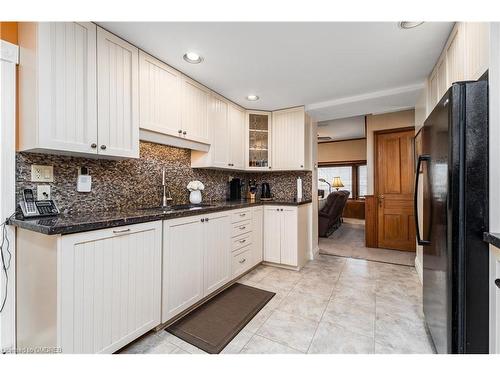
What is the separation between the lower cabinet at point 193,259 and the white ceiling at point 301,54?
57.0 inches

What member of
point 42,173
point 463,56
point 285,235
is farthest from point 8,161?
point 463,56

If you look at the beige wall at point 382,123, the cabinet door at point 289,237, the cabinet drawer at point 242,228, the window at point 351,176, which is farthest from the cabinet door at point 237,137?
the window at point 351,176

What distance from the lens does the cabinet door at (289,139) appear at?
10.8 ft

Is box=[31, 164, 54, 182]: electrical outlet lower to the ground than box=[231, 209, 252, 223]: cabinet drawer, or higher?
higher

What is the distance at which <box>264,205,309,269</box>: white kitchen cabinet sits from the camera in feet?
9.93

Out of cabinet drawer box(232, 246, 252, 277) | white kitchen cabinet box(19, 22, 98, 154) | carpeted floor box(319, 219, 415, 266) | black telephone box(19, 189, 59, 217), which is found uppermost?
white kitchen cabinet box(19, 22, 98, 154)

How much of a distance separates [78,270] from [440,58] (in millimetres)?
3177

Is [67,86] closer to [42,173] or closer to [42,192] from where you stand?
[42,173]

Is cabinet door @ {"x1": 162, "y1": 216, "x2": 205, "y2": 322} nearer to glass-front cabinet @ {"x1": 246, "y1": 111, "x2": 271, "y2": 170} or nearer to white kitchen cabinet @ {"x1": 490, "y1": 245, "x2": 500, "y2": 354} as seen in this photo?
glass-front cabinet @ {"x1": 246, "y1": 111, "x2": 271, "y2": 170}

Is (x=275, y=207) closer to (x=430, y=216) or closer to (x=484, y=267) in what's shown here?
(x=430, y=216)

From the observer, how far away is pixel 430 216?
1582 mm

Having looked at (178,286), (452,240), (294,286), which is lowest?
(294,286)

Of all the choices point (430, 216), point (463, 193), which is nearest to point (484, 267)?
point (463, 193)

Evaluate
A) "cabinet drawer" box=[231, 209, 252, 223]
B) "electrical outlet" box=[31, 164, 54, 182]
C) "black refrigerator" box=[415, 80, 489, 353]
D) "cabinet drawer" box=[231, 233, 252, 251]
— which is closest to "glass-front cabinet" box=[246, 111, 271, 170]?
"cabinet drawer" box=[231, 209, 252, 223]
